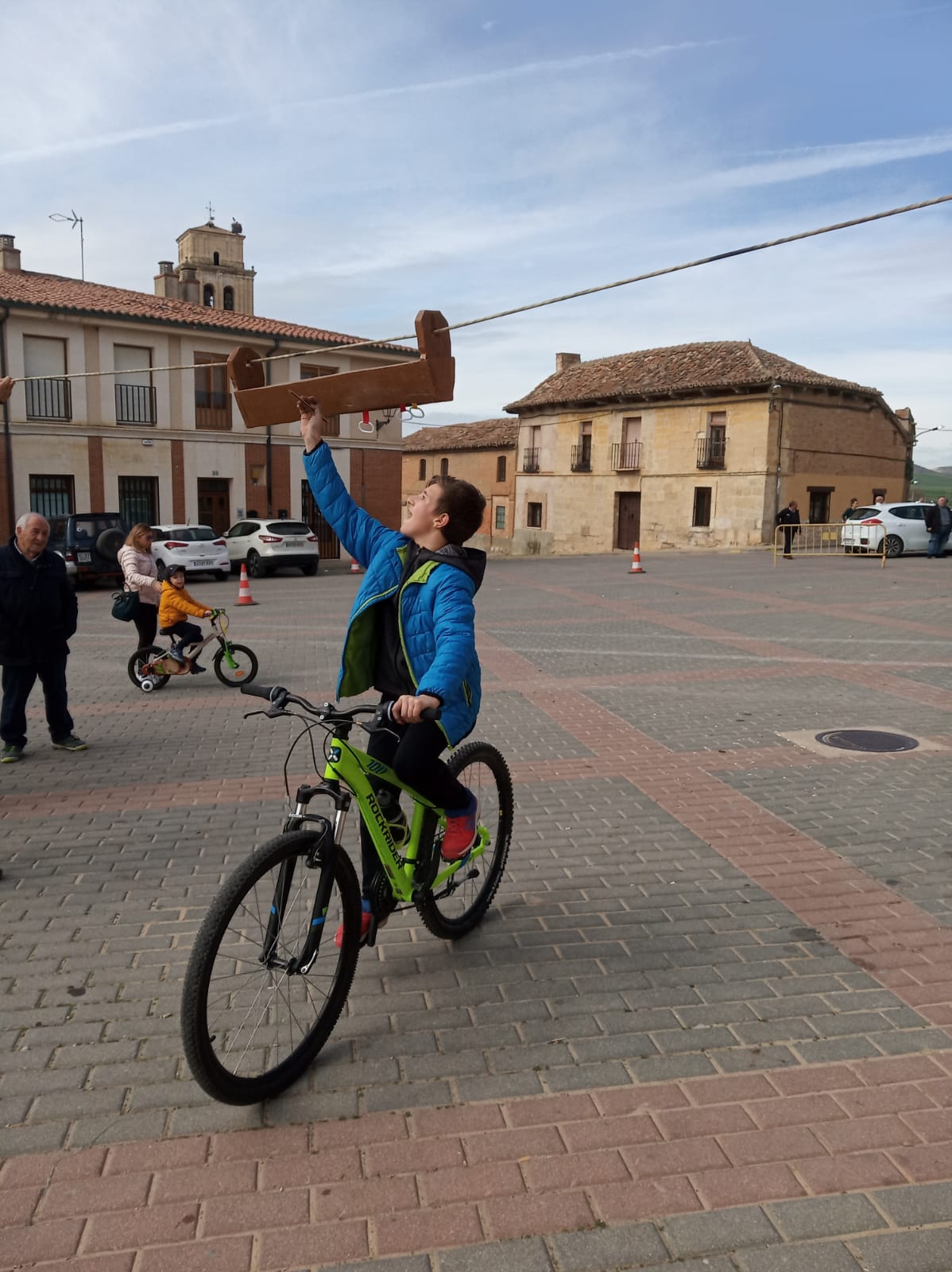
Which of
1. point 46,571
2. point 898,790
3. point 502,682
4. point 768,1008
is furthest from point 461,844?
point 502,682

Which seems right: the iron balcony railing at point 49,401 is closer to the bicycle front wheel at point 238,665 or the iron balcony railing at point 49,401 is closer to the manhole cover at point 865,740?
the bicycle front wheel at point 238,665

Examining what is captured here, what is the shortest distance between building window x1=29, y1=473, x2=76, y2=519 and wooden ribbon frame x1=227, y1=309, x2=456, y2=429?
2764cm

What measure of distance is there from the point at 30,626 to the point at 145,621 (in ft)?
10.6

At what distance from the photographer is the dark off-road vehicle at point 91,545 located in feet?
Answer: 75.5

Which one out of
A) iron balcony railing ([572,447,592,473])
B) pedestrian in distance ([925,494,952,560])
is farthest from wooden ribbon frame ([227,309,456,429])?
iron balcony railing ([572,447,592,473])

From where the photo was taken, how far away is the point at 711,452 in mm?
38438

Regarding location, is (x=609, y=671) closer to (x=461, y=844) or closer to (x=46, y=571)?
(x=46, y=571)

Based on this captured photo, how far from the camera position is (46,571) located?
686 cm

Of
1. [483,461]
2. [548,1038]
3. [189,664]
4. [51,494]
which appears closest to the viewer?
[548,1038]

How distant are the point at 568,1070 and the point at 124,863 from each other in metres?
2.68

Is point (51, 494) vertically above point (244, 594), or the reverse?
point (51, 494)

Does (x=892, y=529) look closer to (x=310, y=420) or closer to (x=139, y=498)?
(x=139, y=498)

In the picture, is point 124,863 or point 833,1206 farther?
point 124,863

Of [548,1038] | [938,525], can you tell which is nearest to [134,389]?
[938,525]
